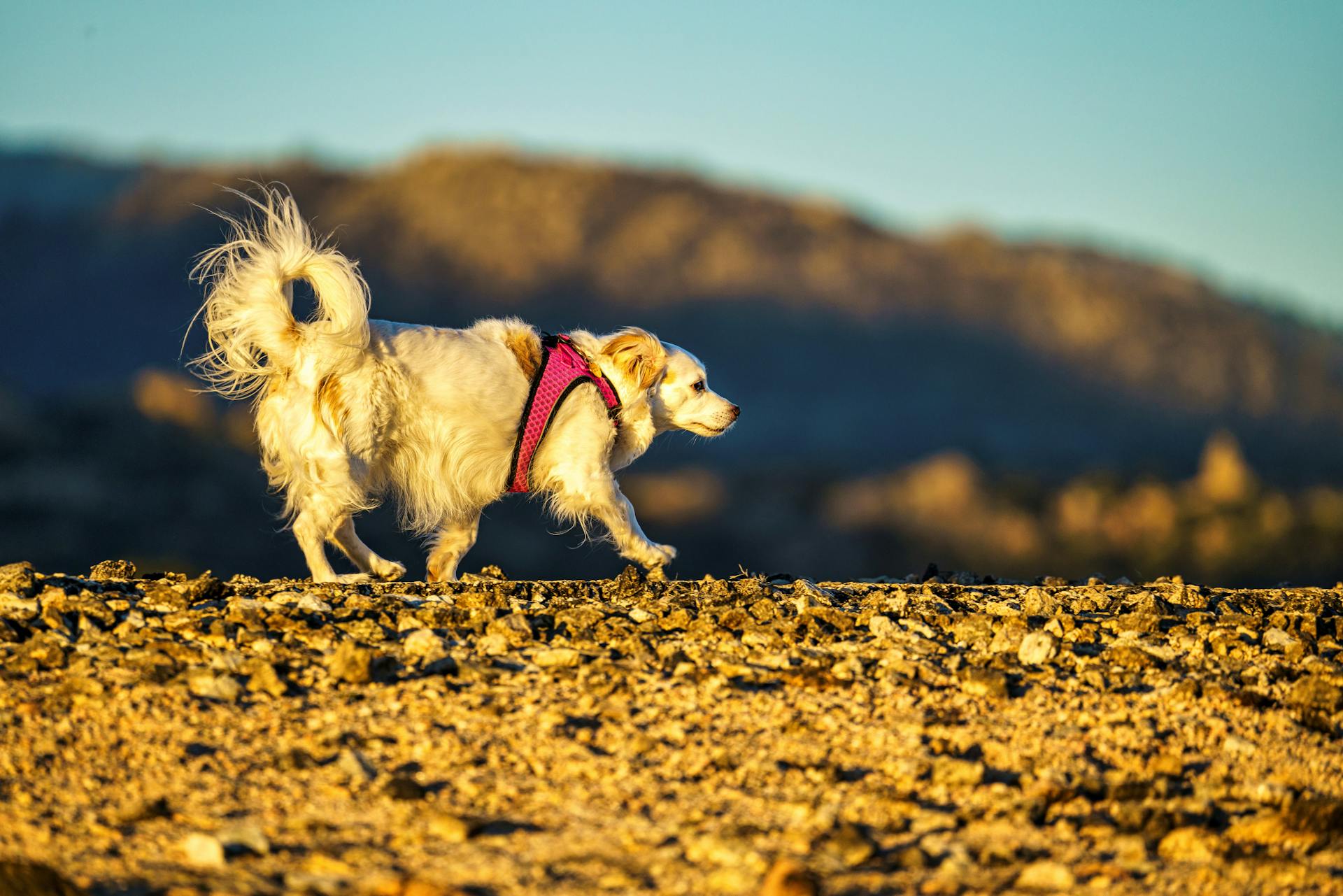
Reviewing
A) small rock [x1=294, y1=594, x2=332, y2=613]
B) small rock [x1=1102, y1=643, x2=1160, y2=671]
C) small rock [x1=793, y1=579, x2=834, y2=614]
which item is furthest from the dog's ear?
small rock [x1=1102, y1=643, x2=1160, y2=671]

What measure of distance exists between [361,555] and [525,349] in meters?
1.74

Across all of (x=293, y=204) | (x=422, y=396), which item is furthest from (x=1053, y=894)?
(x=293, y=204)

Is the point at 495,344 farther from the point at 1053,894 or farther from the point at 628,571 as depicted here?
the point at 1053,894

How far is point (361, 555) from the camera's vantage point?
798cm

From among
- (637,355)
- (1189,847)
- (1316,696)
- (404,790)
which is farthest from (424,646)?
(637,355)

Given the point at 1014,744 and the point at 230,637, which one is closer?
the point at 1014,744

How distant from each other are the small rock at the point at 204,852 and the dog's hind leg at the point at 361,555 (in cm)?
438

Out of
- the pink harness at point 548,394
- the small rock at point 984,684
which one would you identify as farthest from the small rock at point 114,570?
the small rock at point 984,684

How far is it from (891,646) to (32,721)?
138 inches

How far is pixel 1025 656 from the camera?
573cm

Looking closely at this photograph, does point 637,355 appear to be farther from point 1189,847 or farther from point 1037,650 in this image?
point 1189,847

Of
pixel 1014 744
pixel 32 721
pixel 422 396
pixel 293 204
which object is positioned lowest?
pixel 32 721

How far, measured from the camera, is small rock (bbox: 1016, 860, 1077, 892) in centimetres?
340

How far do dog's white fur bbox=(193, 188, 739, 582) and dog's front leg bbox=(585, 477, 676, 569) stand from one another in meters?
0.01
